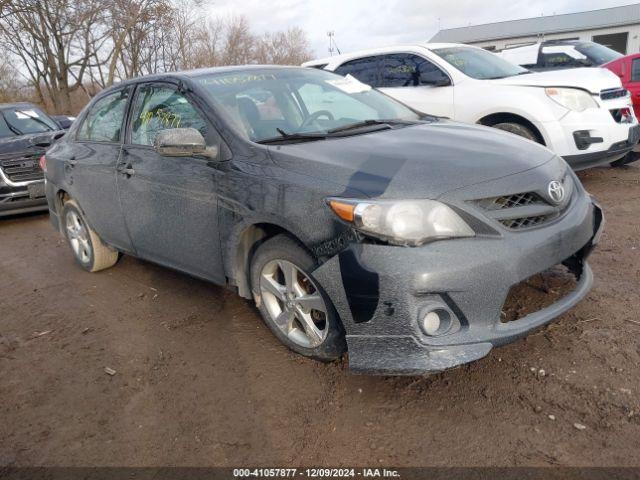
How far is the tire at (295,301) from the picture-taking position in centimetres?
272

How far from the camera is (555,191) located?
2.69 meters

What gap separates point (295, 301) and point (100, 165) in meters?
2.27

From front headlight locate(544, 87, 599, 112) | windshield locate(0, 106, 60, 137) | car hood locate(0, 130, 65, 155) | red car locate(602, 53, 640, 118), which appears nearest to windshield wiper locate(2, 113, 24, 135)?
windshield locate(0, 106, 60, 137)

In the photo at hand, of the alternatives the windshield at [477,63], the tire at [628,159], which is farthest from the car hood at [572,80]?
the tire at [628,159]

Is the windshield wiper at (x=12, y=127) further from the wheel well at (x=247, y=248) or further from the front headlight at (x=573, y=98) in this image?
the front headlight at (x=573, y=98)

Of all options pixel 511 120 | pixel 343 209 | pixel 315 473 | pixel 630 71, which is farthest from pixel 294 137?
pixel 630 71

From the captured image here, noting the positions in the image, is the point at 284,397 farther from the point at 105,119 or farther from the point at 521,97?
the point at 521,97

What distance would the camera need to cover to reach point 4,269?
5.39m

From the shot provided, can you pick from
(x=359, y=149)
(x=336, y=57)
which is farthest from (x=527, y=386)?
(x=336, y=57)

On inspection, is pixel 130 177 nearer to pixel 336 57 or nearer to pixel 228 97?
pixel 228 97

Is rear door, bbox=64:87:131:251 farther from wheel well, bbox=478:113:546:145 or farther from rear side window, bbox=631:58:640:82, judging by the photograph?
rear side window, bbox=631:58:640:82

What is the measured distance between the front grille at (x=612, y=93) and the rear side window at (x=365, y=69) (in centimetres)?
282

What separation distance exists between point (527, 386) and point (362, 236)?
112 centimetres

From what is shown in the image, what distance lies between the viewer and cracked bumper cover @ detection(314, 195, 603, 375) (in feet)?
7.59
